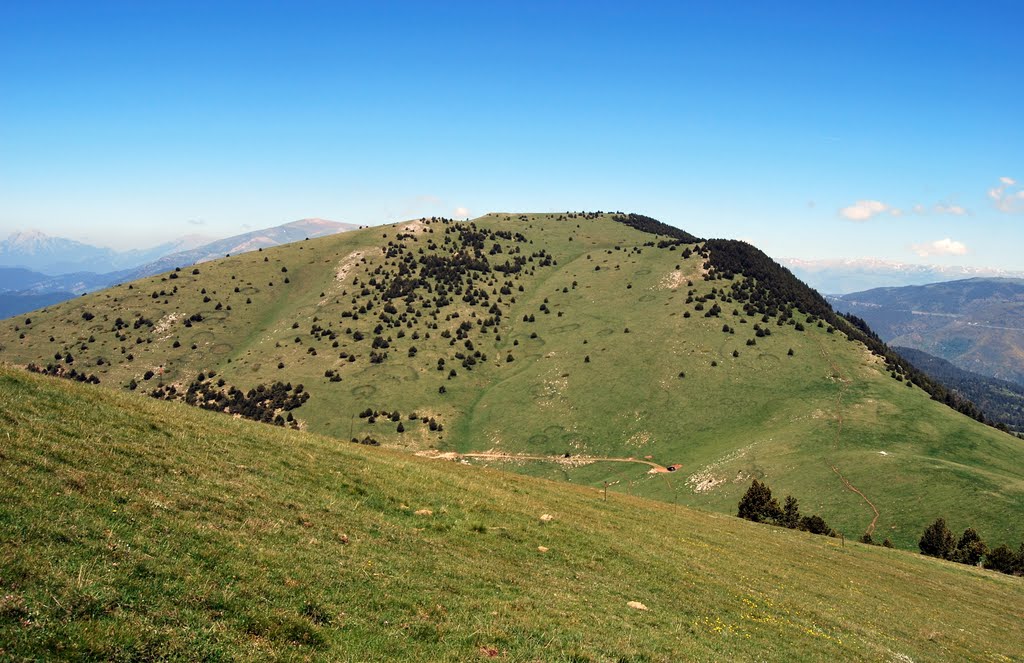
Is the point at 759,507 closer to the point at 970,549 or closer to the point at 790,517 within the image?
the point at 790,517

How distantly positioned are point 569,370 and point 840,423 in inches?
2183

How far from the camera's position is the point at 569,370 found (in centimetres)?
12294

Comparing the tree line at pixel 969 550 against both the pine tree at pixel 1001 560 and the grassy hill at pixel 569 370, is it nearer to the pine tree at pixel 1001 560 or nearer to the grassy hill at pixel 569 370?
the pine tree at pixel 1001 560

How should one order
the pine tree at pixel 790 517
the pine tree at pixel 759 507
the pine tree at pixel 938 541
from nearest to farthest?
the pine tree at pixel 938 541 → the pine tree at pixel 790 517 → the pine tree at pixel 759 507

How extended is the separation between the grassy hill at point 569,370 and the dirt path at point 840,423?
40cm

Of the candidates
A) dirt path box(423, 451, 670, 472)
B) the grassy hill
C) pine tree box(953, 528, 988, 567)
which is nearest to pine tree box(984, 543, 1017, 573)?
pine tree box(953, 528, 988, 567)

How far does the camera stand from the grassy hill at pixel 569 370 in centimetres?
7181

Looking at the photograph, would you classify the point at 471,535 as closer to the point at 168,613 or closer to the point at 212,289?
the point at 168,613

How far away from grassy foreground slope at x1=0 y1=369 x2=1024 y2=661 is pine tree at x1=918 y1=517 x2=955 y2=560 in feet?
67.2

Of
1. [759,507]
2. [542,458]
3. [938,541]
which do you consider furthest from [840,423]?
[542,458]

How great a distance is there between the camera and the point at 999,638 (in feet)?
93.5

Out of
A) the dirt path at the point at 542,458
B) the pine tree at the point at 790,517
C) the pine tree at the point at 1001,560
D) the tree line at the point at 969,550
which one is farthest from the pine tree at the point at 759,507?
the dirt path at the point at 542,458

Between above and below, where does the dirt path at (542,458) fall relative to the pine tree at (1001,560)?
below

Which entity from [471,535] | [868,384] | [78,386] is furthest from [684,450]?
[78,386]
